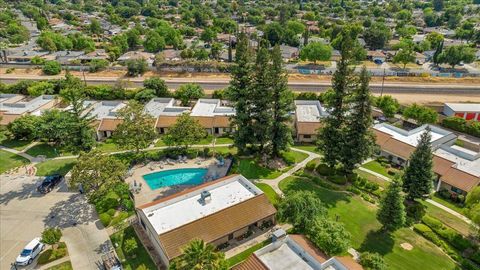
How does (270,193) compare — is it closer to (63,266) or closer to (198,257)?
(198,257)

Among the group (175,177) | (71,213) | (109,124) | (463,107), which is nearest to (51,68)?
(109,124)

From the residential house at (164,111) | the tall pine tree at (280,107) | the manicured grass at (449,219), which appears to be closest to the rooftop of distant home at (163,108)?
the residential house at (164,111)

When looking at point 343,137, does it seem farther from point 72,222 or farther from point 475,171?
point 72,222

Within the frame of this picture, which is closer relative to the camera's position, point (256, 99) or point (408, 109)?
point (256, 99)


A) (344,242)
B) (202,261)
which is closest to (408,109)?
(344,242)

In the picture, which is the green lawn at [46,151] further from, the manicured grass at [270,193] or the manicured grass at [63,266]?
the manicured grass at [270,193]
